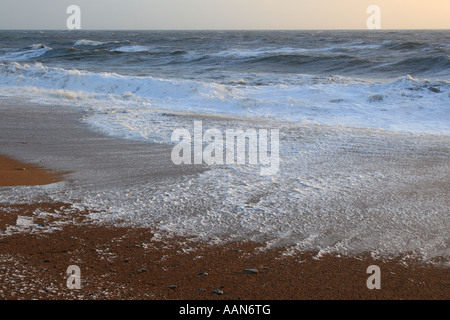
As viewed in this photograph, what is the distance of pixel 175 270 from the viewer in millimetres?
3105

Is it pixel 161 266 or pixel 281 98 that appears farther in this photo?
pixel 281 98

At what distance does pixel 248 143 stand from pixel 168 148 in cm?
123

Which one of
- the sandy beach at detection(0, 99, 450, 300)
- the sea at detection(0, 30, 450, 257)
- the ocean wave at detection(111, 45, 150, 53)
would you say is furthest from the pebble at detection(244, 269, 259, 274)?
the ocean wave at detection(111, 45, 150, 53)

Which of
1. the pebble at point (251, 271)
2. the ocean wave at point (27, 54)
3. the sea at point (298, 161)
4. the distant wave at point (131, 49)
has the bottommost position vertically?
the pebble at point (251, 271)

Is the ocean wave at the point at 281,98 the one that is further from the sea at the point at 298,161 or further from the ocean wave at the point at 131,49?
the ocean wave at the point at 131,49

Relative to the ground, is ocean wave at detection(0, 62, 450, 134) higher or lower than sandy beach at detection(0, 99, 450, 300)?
higher

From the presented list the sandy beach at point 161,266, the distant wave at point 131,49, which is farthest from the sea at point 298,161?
the distant wave at point 131,49

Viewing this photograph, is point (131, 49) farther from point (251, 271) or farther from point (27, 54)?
point (251, 271)

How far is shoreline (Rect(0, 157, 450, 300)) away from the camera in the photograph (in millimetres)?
2836

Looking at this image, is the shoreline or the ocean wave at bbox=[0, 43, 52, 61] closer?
the shoreline

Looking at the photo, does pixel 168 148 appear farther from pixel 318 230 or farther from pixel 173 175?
pixel 318 230

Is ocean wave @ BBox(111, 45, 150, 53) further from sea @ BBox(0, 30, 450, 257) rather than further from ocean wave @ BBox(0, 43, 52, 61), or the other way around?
sea @ BBox(0, 30, 450, 257)

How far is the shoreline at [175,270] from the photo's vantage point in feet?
9.30

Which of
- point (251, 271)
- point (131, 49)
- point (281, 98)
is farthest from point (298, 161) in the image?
point (131, 49)
